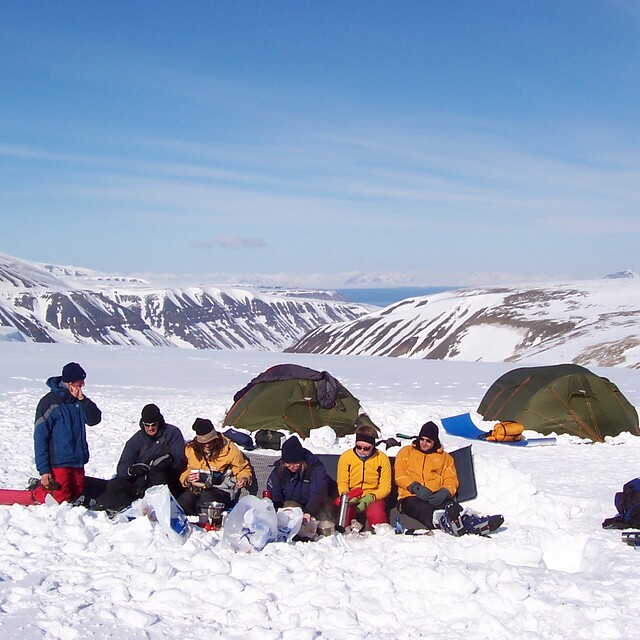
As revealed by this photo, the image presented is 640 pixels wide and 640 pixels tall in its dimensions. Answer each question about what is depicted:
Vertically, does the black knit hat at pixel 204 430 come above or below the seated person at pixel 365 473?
above

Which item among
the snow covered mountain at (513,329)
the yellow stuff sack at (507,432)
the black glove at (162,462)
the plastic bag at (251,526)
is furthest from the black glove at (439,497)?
the snow covered mountain at (513,329)

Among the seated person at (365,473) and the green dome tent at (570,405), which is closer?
the seated person at (365,473)

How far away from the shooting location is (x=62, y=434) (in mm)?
7316

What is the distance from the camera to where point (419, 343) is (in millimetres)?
124812

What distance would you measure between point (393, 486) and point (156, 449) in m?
2.91

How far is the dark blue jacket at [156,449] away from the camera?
25.9 ft

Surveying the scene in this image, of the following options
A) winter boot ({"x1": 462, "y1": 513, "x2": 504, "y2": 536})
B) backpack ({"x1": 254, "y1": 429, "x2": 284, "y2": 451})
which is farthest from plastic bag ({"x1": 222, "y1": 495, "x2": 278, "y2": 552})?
backpack ({"x1": 254, "y1": 429, "x2": 284, "y2": 451})

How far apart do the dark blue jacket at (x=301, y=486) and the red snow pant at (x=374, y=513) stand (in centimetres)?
32

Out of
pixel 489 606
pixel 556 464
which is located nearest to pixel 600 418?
pixel 556 464

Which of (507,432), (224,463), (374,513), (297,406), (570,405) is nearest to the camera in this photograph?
(374,513)

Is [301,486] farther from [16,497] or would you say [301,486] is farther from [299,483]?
[16,497]

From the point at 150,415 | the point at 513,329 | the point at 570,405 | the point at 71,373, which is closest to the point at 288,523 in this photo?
the point at 150,415

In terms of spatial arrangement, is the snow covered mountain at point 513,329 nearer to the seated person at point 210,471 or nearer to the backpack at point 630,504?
the backpack at point 630,504

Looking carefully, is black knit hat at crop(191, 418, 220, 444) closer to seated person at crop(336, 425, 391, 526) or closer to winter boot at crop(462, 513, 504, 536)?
seated person at crop(336, 425, 391, 526)
